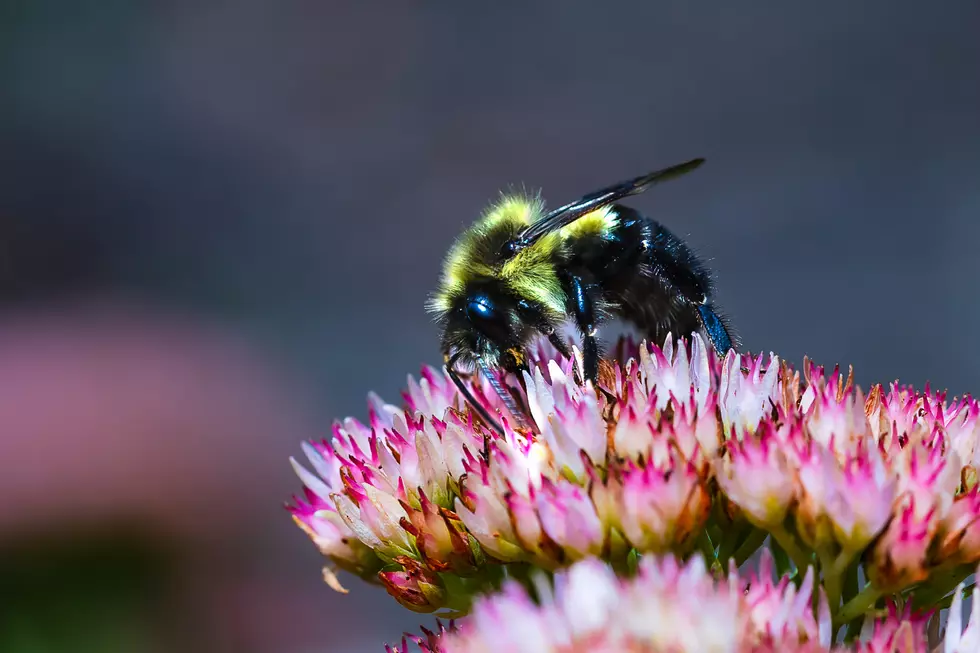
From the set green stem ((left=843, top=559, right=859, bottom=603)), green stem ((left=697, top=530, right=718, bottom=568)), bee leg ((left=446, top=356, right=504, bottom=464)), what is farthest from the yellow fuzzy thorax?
green stem ((left=843, top=559, right=859, bottom=603))

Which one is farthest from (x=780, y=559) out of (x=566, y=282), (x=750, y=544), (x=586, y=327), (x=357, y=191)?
(x=357, y=191)

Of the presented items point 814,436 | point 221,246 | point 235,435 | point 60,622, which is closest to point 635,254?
point 814,436

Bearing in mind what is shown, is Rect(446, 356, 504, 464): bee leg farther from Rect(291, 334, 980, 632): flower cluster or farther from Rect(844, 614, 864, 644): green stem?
Rect(844, 614, 864, 644): green stem

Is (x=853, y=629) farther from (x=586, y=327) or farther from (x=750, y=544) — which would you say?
(x=586, y=327)

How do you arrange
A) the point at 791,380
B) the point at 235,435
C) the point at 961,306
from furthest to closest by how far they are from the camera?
the point at 961,306, the point at 235,435, the point at 791,380

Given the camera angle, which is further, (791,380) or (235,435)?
(235,435)

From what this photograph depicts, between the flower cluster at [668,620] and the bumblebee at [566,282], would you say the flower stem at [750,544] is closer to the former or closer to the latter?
the flower cluster at [668,620]

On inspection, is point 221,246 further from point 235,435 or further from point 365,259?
point 235,435
